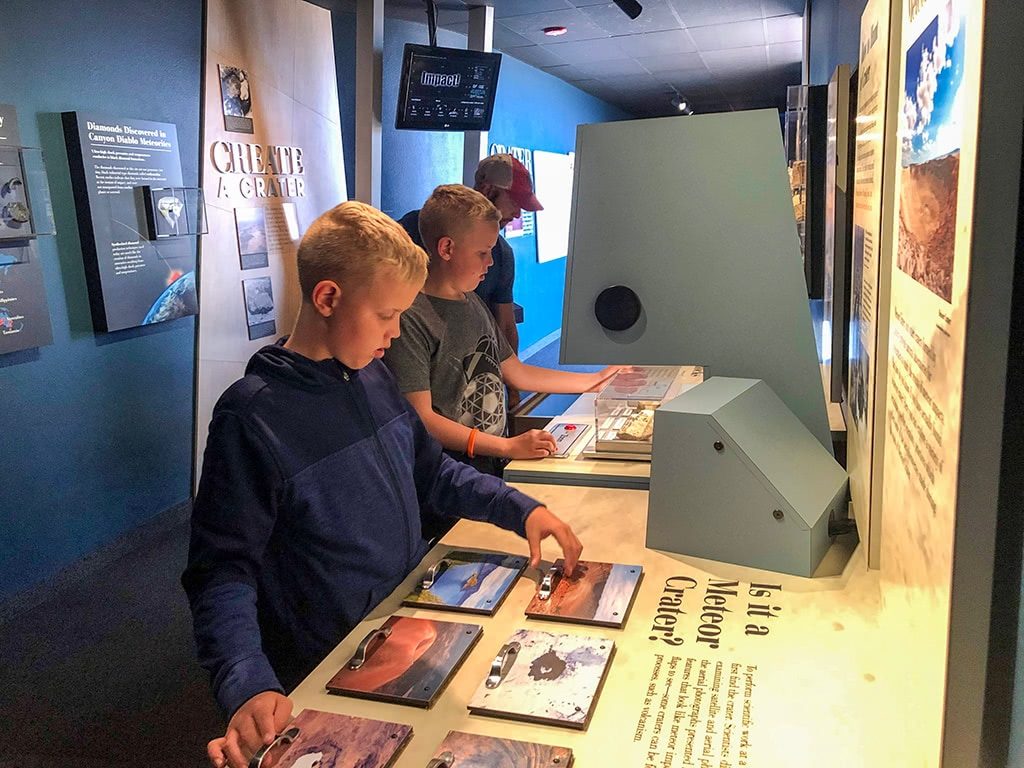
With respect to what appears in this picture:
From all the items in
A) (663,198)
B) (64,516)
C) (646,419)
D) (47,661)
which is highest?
(663,198)

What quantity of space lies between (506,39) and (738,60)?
2.42 metres

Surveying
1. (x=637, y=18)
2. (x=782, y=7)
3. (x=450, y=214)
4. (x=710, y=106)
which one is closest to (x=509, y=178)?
(x=450, y=214)

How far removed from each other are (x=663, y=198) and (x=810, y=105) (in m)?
1.41

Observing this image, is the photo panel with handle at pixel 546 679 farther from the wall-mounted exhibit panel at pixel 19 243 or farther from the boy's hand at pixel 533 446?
the wall-mounted exhibit panel at pixel 19 243

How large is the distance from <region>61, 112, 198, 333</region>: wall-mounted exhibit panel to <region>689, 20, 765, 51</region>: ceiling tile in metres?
4.09

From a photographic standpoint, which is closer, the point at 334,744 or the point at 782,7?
the point at 334,744

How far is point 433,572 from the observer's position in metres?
1.27

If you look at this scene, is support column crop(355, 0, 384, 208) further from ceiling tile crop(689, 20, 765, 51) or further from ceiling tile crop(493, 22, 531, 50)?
ceiling tile crop(689, 20, 765, 51)

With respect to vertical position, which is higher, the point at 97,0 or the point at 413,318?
the point at 97,0

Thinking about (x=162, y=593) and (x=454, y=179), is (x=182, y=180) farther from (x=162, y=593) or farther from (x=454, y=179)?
(x=454, y=179)

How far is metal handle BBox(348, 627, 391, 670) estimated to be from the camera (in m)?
1.04

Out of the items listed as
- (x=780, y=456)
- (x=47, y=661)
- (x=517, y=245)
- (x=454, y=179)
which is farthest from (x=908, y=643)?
(x=517, y=245)

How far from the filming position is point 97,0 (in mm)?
3287

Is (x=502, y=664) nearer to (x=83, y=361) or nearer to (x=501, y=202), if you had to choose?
(x=501, y=202)
